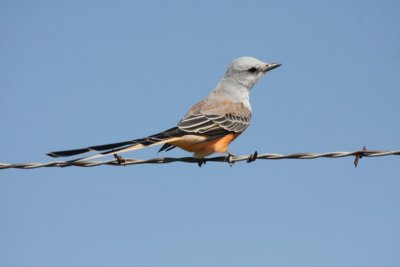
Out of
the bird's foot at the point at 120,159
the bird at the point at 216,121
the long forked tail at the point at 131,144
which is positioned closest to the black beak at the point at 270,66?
the bird at the point at 216,121

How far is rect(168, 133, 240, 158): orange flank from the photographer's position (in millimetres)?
5836

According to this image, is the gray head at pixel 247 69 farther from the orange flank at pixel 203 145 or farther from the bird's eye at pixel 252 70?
the orange flank at pixel 203 145

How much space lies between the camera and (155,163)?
15.7ft

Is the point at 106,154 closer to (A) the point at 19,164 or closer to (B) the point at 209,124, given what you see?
(A) the point at 19,164

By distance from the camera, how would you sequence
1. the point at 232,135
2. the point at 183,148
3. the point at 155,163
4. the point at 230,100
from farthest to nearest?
the point at 230,100 < the point at 232,135 < the point at 183,148 < the point at 155,163

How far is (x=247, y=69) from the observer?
24.2 ft

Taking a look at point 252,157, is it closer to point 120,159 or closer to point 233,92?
point 120,159

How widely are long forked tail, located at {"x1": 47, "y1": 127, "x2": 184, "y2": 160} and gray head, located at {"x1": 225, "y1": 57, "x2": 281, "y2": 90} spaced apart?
6.43ft

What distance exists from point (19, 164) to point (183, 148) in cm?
192

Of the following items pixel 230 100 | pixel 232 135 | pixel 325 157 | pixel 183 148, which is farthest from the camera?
pixel 230 100

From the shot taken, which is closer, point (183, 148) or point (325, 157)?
point (325, 157)

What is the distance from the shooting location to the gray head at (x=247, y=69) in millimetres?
7379

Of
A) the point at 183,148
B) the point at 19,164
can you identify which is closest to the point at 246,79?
the point at 183,148

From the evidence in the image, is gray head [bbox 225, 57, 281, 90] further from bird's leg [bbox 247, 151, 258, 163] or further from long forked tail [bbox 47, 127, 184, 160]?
bird's leg [bbox 247, 151, 258, 163]
